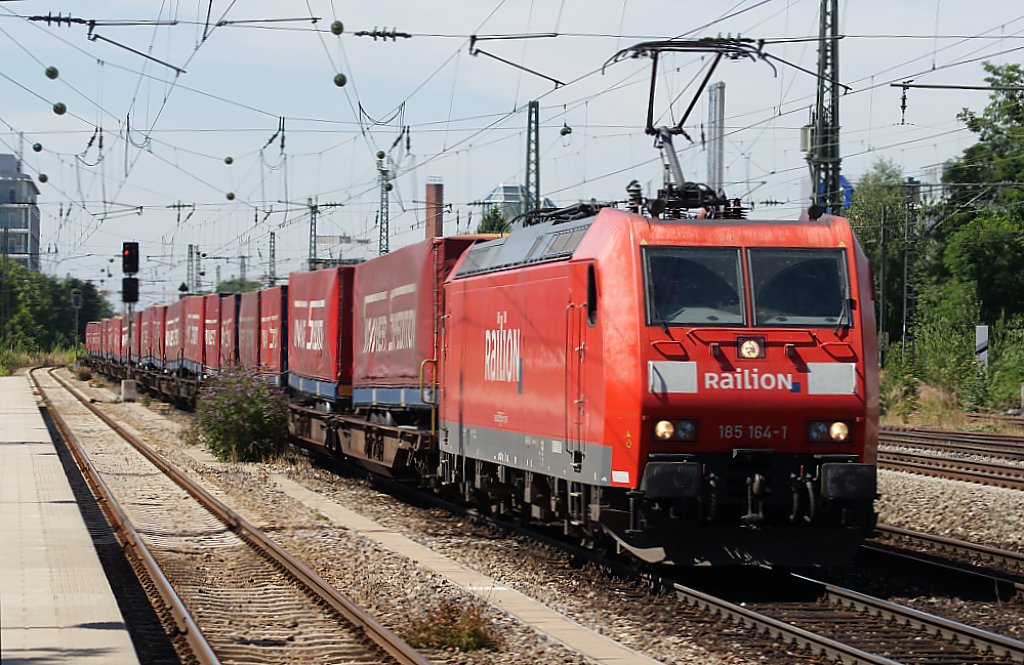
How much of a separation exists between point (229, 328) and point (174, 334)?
12.1m

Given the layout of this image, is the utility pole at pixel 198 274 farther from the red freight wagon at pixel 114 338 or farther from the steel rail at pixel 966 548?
the steel rail at pixel 966 548

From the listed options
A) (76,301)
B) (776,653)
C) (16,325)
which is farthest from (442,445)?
(16,325)

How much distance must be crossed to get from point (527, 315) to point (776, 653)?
4.98 metres

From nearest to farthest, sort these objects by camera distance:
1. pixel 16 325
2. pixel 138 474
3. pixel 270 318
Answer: pixel 138 474 < pixel 270 318 < pixel 16 325

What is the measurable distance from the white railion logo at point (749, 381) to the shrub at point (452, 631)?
9.13 feet

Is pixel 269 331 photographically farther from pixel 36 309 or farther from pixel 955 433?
pixel 36 309

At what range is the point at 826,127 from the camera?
27.5 meters

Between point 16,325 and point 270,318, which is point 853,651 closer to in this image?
point 270,318

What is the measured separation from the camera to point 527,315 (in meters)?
13.4

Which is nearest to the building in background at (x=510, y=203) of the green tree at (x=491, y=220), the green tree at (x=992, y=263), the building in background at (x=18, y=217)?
the green tree at (x=491, y=220)

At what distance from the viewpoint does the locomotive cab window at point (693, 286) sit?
11.2 m

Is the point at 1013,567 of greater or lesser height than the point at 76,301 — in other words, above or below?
below

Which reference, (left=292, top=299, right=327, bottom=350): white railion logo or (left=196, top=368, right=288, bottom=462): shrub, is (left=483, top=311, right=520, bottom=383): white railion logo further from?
(left=196, top=368, right=288, bottom=462): shrub

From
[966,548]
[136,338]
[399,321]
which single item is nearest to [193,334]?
[136,338]
